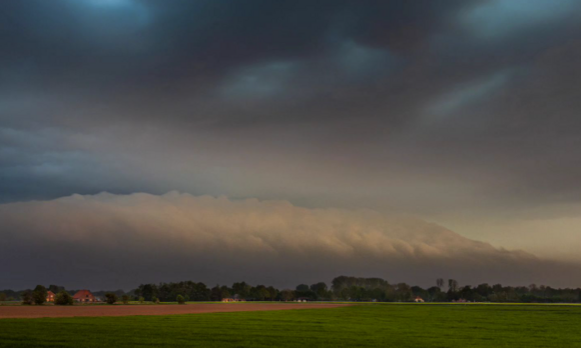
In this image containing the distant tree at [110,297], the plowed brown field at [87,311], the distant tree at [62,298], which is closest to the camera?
the plowed brown field at [87,311]

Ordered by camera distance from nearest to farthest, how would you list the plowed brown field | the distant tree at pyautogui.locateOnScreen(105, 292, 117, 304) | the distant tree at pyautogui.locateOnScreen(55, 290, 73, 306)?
1. the plowed brown field
2. the distant tree at pyautogui.locateOnScreen(55, 290, 73, 306)
3. the distant tree at pyautogui.locateOnScreen(105, 292, 117, 304)

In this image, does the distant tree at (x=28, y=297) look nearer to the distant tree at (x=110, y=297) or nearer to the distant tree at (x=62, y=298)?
the distant tree at (x=62, y=298)

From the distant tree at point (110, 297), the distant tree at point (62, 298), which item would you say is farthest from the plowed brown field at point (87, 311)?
the distant tree at point (110, 297)

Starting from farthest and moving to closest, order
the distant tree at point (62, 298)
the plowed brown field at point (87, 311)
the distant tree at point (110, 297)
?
1. the distant tree at point (110, 297)
2. the distant tree at point (62, 298)
3. the plowed brown field at point (87, 311)

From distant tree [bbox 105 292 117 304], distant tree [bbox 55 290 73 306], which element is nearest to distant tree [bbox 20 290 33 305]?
distant tree [bbox 55 290 73 306]

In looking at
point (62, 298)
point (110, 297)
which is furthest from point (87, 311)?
point (110, 297)

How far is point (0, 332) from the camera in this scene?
126 feet

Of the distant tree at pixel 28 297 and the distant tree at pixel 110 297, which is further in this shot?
the distant tree at pixel 110 297

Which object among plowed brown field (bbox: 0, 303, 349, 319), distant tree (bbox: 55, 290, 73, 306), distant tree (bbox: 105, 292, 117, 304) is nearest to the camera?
plowed brown field (bbox: 0, 303, 349, 319)

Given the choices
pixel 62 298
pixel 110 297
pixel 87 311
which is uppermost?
pixel 62 298

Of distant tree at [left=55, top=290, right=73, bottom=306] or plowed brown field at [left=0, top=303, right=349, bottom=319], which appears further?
distant tree at [left=55, top=290, right=73, bottom=306]

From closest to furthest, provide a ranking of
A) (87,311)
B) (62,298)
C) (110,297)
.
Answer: (87,311), (62,298), (110,297)

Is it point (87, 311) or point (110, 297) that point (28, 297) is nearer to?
point (110, 297)

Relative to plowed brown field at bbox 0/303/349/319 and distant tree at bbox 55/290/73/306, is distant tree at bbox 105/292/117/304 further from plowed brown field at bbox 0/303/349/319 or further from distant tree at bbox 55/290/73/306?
plowed brown field at bbox 0/303/349/319
